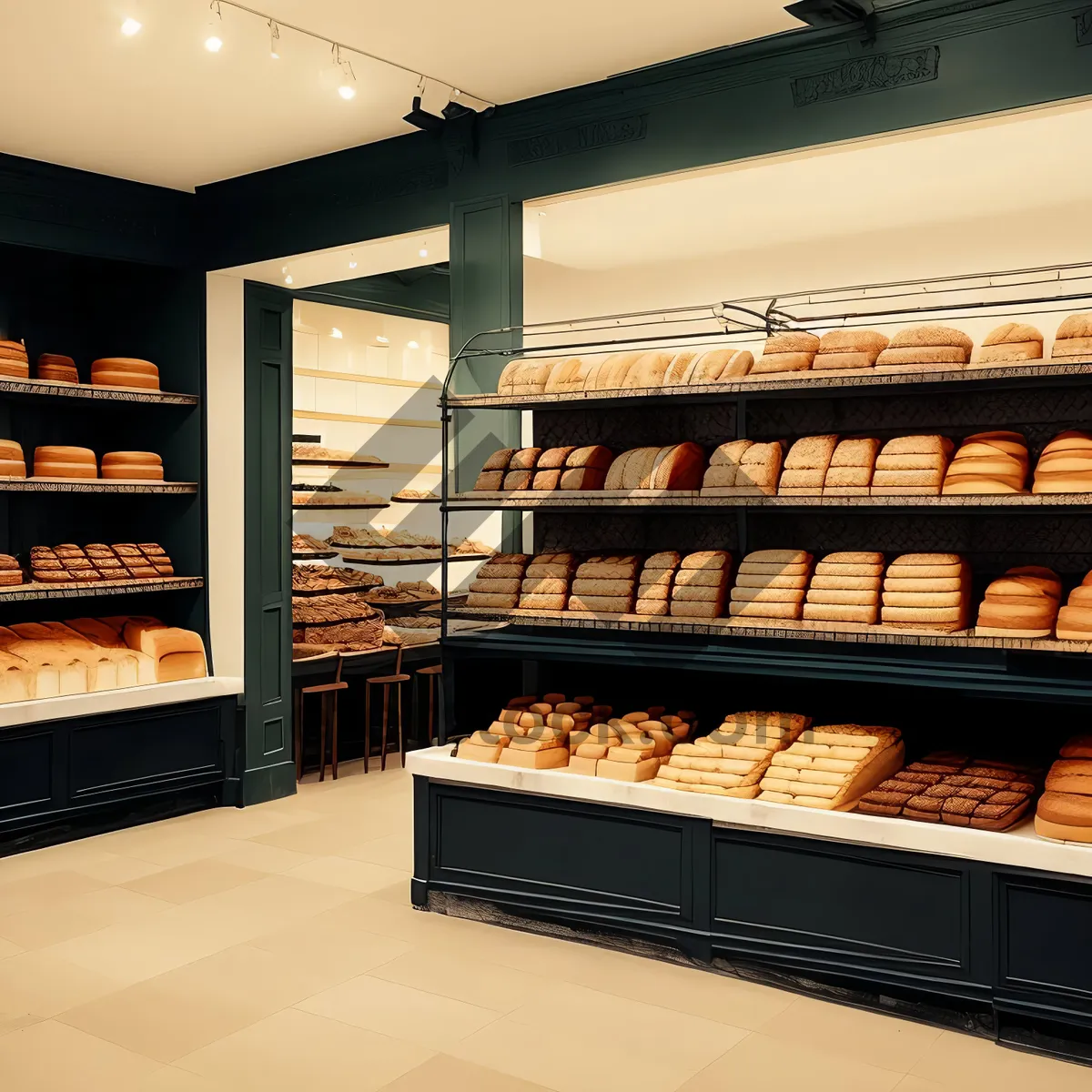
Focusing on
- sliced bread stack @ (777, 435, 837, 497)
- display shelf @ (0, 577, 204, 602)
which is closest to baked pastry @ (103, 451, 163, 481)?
display shelf @ (0, 577, 204, 602)

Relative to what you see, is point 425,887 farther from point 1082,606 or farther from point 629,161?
point 629,161

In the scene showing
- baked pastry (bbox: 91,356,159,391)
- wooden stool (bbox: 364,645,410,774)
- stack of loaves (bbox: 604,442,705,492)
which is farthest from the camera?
wooden stool (bbox: 364,645,410,774)

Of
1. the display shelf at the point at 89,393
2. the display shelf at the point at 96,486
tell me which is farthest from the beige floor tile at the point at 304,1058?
the display shelf at the point at 89,393

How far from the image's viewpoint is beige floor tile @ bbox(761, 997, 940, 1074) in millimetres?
3518

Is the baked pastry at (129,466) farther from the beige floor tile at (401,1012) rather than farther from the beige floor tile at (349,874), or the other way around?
the beige floor tile at (401,1012)

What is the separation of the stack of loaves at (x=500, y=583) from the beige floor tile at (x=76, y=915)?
189 centimetres

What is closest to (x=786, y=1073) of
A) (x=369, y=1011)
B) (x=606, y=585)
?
(x=369, y=1011)

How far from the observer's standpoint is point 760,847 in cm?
407

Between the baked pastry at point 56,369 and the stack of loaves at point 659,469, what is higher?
the baked pastry at point 56,369

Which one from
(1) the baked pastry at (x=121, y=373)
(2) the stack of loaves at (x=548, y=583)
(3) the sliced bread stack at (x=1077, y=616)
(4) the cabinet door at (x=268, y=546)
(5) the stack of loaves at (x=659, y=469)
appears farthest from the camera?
(4) the cabinet door at (x=268, y=546)

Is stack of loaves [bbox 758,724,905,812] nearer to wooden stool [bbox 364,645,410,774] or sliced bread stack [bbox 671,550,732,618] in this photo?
sliced bread stack [bbox 671,550,732,618]

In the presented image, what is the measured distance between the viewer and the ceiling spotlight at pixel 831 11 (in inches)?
162

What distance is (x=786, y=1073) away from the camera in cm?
340

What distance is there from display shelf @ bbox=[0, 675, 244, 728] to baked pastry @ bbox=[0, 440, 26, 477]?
120 centimetres
